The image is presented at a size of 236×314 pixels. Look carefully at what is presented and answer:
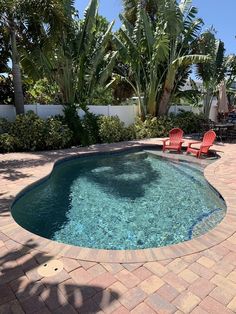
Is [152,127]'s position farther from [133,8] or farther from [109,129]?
[133,8]

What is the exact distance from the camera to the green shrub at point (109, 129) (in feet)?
47.6

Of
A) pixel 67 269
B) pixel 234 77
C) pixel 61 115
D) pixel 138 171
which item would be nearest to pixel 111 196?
pixel 138 171

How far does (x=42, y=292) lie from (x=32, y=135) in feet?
32.1

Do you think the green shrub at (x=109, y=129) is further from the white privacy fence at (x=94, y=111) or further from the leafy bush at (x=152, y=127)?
the leafy bush at (x=152, y=127)

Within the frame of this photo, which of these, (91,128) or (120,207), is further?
(91,128)

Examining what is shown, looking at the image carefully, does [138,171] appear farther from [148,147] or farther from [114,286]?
[114,286]

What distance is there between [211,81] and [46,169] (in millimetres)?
13634

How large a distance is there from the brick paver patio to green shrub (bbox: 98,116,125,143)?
392 inches

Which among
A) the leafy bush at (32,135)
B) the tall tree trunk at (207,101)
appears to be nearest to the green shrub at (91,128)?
the leafy bush at (32,135)

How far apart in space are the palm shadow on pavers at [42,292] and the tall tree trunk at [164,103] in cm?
1490

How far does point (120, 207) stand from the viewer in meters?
6.86

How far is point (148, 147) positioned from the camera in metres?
14.2

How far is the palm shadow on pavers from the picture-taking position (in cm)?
296

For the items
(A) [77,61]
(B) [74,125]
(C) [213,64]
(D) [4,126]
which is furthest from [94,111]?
(C) [213,64]
